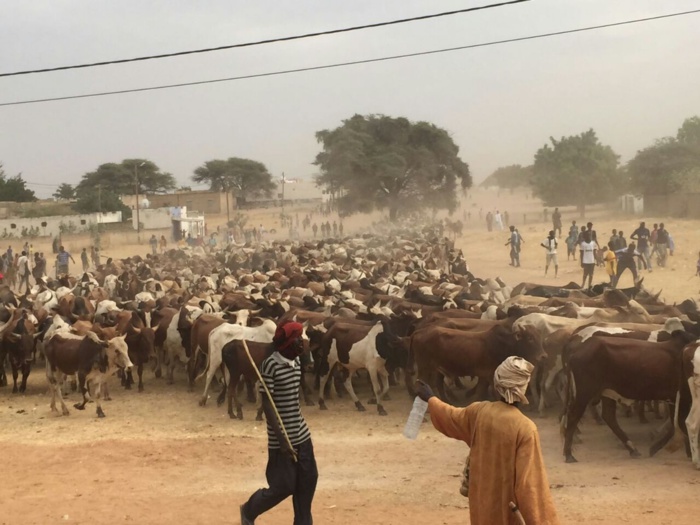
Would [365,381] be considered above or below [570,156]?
below

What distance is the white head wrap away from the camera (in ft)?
15.4

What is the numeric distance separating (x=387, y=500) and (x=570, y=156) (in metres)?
58.6

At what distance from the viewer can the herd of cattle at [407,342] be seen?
9547mm

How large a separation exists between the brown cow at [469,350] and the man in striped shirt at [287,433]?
5.79 meters

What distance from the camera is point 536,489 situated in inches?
183

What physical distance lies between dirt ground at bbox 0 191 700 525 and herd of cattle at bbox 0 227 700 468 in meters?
0.43

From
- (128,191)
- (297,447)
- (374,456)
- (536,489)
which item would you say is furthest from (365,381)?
(128,191)

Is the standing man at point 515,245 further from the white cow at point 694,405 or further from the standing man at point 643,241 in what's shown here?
the white cow at point 694,405

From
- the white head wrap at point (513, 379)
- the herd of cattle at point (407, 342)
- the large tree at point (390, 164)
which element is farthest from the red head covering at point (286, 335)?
the large tree at point (390, 164)

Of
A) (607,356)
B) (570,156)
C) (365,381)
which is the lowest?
(365,381)

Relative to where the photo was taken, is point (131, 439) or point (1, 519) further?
point (131, 439)

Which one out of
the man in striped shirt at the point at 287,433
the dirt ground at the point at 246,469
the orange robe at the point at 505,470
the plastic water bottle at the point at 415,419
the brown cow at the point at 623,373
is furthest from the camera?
the brown cow at the point at 623,373

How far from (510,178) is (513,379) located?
13498 cm

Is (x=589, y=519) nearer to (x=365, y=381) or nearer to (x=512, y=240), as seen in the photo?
(x=365, y=381)
